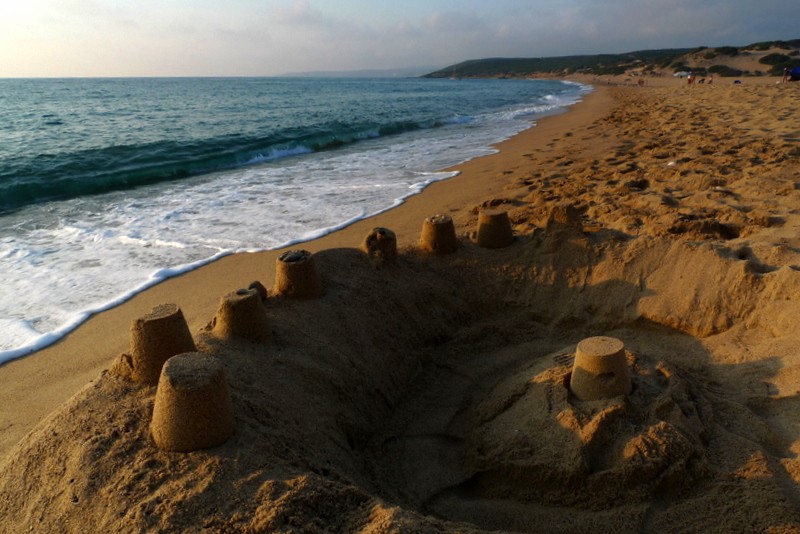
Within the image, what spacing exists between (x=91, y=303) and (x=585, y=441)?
393 cm

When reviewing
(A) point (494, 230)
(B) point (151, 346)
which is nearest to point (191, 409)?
(B) point (151, 346)

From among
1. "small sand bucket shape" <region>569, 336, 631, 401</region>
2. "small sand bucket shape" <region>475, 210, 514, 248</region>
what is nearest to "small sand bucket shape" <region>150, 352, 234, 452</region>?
"small sand bucket shape" <region>569, 336, 631, 401</region>

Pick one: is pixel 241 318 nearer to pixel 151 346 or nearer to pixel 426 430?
pixel 151 346

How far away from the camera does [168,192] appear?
27.7 feet

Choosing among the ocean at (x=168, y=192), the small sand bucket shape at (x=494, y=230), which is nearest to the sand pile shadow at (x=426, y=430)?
the small sand bucket shape at (x=494, y=230)

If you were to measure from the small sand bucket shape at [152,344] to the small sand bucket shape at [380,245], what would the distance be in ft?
5.74

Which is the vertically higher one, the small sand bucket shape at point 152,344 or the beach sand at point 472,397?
the small sand bucket shape at point 152,344

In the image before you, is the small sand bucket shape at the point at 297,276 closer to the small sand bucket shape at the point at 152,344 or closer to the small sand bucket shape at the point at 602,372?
the small sand bucket shape at the point at 152,344

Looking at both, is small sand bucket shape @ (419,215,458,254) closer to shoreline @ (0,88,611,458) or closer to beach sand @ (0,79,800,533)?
beach sand @ (0,79,800,533)

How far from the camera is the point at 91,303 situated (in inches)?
165

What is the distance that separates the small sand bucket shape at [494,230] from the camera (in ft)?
14.0

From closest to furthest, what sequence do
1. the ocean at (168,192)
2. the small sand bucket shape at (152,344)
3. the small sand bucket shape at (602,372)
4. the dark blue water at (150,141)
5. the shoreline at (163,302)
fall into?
1. the small sand bucket shape at (152,344)
2. the small sand bucket shape at (602,372)
3. the shoreline at (163,302)
4. the ocean at (168,192)
5. the dark blue water at (150,141)

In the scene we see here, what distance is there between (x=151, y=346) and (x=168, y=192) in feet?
23.1

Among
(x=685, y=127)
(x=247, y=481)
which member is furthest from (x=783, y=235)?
(x=685, y=127)
